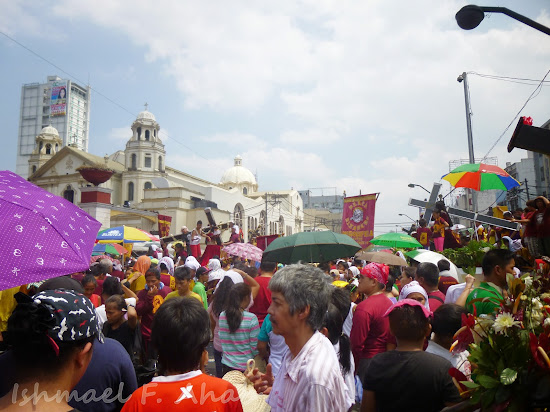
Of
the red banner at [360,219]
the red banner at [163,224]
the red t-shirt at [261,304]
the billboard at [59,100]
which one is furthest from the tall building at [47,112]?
the red t-shirt at [261,304]

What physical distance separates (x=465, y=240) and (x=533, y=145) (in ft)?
37.3

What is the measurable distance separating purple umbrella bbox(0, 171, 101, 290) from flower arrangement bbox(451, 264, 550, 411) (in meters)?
2.57

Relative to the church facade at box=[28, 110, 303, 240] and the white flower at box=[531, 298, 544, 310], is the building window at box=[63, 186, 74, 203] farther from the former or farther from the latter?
the white flower at box=[531, 298, 544, 310]

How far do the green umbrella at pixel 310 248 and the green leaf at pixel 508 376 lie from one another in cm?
521

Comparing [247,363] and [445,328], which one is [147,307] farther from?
[445,328]

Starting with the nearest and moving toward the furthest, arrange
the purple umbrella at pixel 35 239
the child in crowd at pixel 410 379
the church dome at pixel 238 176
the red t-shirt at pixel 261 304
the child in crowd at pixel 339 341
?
1. the child in crowd at pixel 410 379
2. the purple umbrella at pixel 35 239
3. the child in crowd at pixel 339 341
4. the red t-shirt at pixel 261 304
5. the church dome at pixel 238 176

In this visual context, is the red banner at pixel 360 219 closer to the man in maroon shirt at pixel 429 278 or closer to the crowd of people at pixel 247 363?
the man in maroon shirt at pixel 429 278

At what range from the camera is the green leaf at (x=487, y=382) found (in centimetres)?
166

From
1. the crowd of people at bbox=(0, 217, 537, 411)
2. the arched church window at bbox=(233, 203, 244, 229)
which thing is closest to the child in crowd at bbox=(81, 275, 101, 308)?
the crowd of people at bbox=(0, 217, 537, 411)

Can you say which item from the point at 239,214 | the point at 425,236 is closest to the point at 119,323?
the point at 425,236

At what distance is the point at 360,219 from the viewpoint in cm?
1473

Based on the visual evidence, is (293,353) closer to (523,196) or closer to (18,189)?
(18,189)

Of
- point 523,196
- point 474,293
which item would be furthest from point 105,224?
point 523,196

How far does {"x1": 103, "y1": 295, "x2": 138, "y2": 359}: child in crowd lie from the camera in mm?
4230
